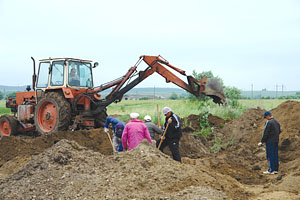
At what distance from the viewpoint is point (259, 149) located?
1229 centimetres

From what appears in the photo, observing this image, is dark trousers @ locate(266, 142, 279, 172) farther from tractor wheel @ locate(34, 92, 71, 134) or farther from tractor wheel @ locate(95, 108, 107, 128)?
tractor wheel @ locate(34, 92, 71, 134)

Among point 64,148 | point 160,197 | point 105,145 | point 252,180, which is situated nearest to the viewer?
point 160,197

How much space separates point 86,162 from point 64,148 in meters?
0.66

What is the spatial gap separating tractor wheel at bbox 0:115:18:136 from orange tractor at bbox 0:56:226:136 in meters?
0.95

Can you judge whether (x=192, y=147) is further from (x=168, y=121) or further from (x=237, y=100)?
(x=237, y=100)

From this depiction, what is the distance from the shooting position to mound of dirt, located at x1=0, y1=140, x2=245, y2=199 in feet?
19.0

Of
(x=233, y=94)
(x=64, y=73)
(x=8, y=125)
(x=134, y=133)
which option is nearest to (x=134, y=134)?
(x=134, y=133)

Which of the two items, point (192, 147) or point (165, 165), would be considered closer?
point (165, 165)

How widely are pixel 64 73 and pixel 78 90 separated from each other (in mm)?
717

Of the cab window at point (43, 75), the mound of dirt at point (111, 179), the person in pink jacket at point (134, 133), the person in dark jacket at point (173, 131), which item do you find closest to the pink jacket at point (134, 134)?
the person in pink jacket at point (134, 133)

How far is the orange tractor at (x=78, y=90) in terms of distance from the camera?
40.0ft

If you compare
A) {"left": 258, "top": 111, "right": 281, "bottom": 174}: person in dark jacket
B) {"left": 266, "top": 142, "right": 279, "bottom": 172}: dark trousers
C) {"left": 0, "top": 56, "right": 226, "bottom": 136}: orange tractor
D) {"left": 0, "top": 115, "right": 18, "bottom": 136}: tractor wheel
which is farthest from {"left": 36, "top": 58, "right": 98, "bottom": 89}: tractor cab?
{"left": 266, "top": 142, "right": 279, "bottom": 172}: dark trousers

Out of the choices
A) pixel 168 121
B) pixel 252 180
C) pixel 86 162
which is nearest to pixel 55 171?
pixel 86 162

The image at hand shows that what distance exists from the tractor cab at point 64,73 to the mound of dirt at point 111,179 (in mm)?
5324
